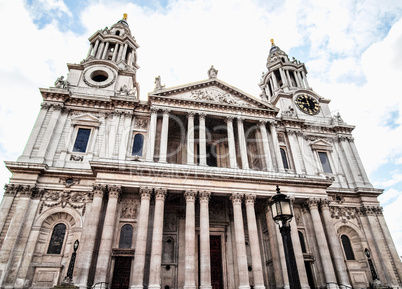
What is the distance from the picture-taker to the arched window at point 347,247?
Answer: 22.7 metres

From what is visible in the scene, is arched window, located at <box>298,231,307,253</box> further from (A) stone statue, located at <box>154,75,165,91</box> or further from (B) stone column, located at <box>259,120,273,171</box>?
(A) stone statue, located at <box>154,75,165,91</box>

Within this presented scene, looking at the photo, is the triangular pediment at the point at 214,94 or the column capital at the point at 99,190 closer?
the column capital at the point at 99,190

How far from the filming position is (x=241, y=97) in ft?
86.8

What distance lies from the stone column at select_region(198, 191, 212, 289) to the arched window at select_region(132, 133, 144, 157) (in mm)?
7087

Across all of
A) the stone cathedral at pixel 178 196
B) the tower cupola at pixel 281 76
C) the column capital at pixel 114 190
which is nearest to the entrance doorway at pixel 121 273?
the stone cathedral at pixel 178 196

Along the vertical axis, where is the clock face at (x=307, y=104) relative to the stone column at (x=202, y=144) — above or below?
above

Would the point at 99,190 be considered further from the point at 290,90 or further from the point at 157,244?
the point at 290,90

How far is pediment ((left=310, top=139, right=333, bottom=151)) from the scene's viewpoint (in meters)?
27.9

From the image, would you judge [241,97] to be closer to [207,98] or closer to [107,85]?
[207,98]

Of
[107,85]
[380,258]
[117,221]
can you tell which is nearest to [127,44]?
[107,85]

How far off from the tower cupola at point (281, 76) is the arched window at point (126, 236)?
876 inches

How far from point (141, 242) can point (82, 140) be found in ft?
36.1

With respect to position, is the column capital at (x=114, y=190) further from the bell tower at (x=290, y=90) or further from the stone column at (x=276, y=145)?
the bell tower at (x=290, y=90)

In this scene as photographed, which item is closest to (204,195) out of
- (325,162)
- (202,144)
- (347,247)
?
(202,144)
